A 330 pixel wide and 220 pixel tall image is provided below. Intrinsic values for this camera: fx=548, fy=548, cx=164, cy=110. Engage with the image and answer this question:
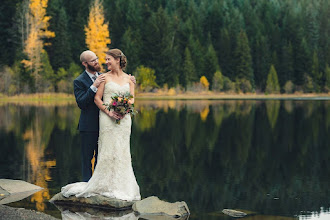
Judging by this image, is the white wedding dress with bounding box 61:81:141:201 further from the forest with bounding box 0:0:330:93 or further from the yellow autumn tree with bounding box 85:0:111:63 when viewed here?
the yellow autumn tree with bounding box 85:0:111:63

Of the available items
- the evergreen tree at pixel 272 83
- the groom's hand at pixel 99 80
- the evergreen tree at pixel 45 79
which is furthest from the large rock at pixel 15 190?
the evergreen tree at pixel 272 83

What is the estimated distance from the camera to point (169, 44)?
2965 inches

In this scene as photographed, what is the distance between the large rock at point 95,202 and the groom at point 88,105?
1.78 feet

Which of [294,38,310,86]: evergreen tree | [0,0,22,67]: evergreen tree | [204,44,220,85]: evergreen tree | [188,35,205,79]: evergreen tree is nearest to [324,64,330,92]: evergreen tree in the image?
[294,38,310,86]: evergreen tree

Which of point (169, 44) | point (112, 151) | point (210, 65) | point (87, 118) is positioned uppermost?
point (169, 44)

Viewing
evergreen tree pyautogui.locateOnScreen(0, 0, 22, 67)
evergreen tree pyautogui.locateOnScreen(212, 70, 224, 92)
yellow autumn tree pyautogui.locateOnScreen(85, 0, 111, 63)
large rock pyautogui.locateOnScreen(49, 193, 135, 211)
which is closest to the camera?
large rock pyautogui.locateOnScreen(49, 193, 135, 211)

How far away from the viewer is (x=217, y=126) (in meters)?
24.4

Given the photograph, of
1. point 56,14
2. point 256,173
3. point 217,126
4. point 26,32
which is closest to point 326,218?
point 256,173

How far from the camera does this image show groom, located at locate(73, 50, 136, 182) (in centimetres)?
862

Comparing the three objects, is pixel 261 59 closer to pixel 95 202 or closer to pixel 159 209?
pixel 95 202

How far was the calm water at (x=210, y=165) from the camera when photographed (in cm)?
875

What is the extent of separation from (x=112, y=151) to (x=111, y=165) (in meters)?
0.22

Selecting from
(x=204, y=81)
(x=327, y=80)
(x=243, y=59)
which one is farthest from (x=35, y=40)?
(x=327, y=80)

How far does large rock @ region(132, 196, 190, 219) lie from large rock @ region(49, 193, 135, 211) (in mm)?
211
